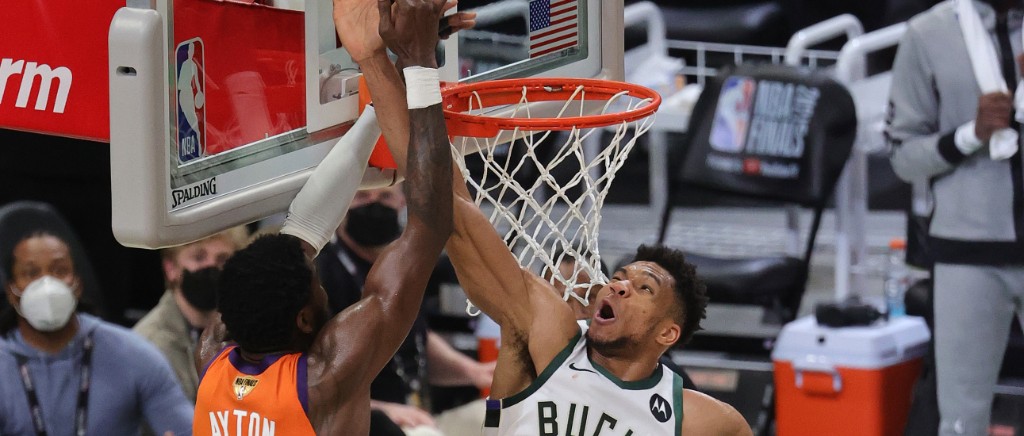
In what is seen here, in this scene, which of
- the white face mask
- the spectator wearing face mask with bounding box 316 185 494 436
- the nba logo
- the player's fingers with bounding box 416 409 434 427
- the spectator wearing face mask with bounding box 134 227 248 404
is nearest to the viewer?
the nba logo

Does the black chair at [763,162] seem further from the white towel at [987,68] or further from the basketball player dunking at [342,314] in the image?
the basketball player dunking at [342,314]

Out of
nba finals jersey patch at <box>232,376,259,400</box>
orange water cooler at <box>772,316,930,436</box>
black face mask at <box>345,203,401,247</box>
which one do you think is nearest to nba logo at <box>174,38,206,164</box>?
nba finals jersey patch at <box>232,376,259,400</box>

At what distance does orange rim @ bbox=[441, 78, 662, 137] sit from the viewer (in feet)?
10.7

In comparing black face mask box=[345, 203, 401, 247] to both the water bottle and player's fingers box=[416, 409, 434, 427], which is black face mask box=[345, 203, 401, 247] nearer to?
player's fingers box=[416, 409, 434, 427]

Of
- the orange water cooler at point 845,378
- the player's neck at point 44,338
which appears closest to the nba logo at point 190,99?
the player's neck at point 44,338

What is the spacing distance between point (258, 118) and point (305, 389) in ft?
1.96

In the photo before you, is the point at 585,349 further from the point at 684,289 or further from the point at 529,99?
the point at 529,99

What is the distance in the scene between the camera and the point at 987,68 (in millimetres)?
5094

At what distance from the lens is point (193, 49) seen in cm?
289

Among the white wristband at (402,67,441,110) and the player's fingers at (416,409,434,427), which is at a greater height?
the white wristband at (402,67,441,110)

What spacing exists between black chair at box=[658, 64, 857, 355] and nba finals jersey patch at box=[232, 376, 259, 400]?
3546mm

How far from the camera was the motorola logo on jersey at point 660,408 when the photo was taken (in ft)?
10.8

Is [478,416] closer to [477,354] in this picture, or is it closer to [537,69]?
[477,354]

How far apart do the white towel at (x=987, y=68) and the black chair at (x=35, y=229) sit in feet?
10.7
